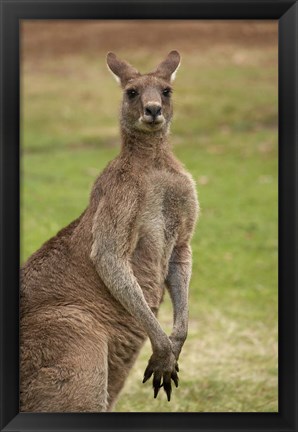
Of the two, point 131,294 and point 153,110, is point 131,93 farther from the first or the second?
point 131,294

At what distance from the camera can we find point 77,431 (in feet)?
14.4

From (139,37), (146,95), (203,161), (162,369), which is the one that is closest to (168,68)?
(146,95)

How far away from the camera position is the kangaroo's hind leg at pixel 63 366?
5113 mm

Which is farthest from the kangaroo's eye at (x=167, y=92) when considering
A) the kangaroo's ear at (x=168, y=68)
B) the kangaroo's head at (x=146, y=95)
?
the kangaroo's ear at (x=168, y=68)

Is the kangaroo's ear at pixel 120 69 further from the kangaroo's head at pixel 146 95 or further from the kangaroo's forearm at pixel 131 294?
the kangaroo's forearm at pixel 131 294

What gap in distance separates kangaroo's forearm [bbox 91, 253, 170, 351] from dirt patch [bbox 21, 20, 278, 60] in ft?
53.1

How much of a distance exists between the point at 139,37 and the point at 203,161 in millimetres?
7297

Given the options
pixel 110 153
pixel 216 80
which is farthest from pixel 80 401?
pixel 216 80

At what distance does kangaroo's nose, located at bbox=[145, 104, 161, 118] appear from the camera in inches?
203

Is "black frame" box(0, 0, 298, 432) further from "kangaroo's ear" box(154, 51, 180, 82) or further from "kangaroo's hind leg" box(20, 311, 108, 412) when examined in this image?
"kangaroo's ear" box(154, 51, 180, 82)

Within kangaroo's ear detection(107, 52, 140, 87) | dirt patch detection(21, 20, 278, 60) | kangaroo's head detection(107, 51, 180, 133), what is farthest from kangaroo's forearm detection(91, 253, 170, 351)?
dirt patch detection(21, 20, 278, 60)

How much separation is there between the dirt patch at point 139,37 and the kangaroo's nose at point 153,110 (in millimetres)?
16042
